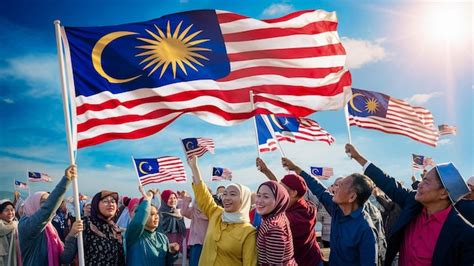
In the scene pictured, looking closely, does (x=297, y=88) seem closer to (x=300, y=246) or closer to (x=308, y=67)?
(x=308, y=67)

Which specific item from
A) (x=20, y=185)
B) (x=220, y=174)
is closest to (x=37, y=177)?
(x=20, y=185)

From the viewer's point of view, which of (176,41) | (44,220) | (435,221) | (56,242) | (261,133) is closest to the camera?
(435,221)

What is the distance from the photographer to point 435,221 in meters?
3.61

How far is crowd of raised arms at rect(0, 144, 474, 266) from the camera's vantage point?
3.60 metres

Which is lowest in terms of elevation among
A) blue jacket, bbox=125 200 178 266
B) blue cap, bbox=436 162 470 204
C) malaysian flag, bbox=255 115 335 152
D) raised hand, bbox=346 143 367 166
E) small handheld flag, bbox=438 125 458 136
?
blue jacket, bbox=125 200 178 266

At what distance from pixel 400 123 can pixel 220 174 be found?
37.6ft

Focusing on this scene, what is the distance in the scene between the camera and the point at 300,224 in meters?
4.74

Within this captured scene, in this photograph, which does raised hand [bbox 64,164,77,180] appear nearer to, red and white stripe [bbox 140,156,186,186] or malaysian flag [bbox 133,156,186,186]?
malaysian flag [bbox 133,156,186,186]

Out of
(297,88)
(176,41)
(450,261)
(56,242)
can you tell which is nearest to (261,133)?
(297,88)

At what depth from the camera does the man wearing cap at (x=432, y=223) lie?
3.38m

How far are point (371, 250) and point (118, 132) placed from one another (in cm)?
306

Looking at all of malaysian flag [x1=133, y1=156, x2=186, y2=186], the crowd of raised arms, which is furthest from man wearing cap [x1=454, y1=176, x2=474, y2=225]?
malaysian flag [x1=133, y1=156, x2=186, y2=186]

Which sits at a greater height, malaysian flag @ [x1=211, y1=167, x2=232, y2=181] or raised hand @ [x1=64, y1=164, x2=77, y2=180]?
raised hand @ [x1=64, y1=164, x2=77, y2=180]

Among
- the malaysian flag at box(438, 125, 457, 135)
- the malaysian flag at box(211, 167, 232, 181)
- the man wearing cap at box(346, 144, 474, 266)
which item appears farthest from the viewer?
the malaysian flag at box(211, 167, 232, 181)
